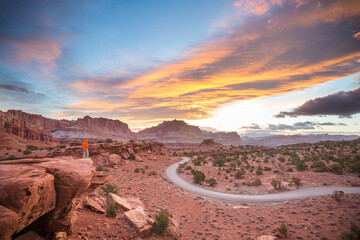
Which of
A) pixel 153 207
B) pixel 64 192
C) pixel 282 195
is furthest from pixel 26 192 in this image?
pixel 282 195

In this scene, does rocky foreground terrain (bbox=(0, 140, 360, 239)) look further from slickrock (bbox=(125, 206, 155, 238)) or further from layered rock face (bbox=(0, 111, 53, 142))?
layered rock face (bbox=(0, 111, 53, 142))

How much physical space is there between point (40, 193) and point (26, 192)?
55 centimetres

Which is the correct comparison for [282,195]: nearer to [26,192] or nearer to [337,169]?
[337,169]

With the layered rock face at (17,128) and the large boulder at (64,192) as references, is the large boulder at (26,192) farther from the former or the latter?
the layered rock face at (17,128)

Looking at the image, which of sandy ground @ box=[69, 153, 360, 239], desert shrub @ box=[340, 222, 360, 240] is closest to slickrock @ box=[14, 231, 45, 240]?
sandy ground @ box=[69, 153, 360, 239]

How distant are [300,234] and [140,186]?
1765cm

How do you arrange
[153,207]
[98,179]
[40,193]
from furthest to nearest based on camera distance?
[153,207] < [98,179] < [40,193]

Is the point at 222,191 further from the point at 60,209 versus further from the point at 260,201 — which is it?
the point at 60,209

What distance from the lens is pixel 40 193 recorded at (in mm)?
4902

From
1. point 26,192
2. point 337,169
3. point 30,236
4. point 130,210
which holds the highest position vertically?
point 26,192

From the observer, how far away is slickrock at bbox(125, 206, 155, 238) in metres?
9.21

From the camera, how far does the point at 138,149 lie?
4688cm

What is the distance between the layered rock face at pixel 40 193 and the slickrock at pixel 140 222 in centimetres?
396

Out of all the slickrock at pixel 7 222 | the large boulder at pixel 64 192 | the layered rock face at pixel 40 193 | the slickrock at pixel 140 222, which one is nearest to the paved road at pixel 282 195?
the slickrock at pixel 140 222
